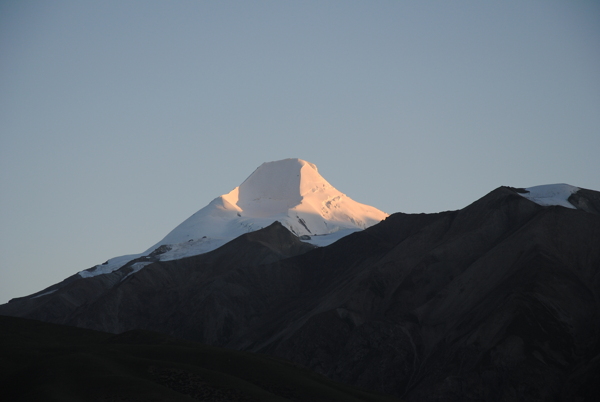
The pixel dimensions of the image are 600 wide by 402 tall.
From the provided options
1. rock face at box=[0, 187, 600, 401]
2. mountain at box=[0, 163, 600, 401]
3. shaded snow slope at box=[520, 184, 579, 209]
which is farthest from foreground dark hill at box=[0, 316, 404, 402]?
shaded snow slope at box=[520, 184, 579, 209]

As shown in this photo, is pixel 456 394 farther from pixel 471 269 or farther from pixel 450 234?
pixel 450 234

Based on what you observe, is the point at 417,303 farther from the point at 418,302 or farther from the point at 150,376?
the point at 150,376

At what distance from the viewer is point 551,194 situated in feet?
359

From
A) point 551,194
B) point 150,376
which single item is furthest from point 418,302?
point 150,376

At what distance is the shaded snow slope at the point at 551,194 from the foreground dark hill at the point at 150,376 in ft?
179

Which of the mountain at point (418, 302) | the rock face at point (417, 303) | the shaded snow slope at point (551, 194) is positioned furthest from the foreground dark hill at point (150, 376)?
the shaded snow slope at point (551, 194)

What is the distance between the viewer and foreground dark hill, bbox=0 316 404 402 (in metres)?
47.3

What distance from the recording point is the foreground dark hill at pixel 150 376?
155 ft

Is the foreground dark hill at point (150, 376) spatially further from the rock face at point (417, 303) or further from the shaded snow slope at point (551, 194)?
the shaded snow slope at point (551, 194)

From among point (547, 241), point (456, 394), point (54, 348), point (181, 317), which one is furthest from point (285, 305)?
point (54, 348)

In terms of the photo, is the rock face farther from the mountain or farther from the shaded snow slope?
the shaded snow slope

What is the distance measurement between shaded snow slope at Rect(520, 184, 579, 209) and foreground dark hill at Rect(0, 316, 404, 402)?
54569 millimetres

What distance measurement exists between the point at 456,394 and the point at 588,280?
22.3m

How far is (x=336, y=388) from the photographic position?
57344mm
